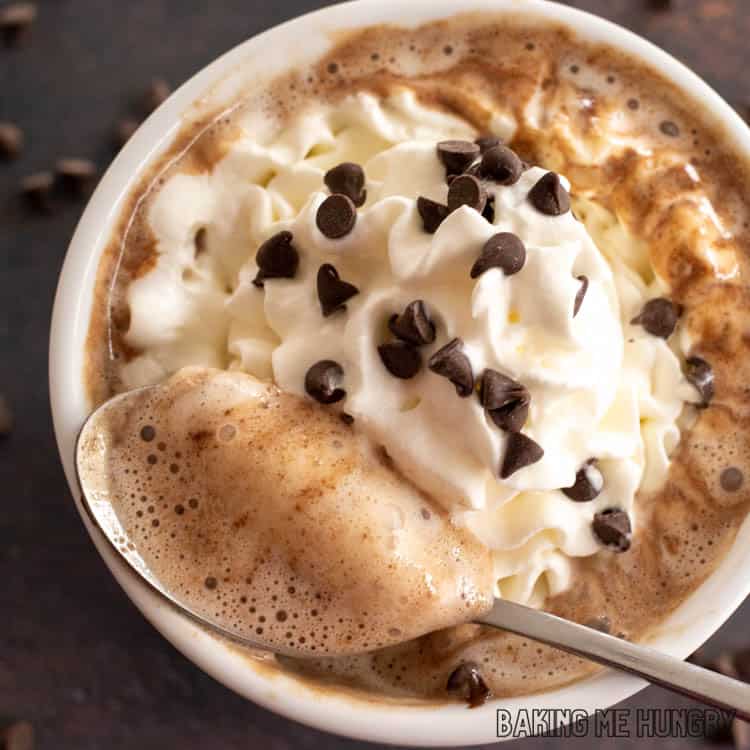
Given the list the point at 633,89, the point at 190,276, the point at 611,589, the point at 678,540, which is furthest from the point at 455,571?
the point at 633,89

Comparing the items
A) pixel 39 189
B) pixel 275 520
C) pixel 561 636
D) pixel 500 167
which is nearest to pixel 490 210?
pixel 500 167

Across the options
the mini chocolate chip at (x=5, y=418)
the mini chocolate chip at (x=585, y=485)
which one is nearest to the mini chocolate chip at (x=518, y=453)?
the mini chocolate chip at (x=585, y=485)

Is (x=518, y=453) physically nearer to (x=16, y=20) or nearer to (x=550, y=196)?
(x=550, y=196)

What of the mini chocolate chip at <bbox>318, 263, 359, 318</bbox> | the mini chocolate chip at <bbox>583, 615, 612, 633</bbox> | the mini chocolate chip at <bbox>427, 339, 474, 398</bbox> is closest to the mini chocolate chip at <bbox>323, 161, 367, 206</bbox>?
the mini chocolate chip at <bbox>318, 263, 359, 318</bbox>

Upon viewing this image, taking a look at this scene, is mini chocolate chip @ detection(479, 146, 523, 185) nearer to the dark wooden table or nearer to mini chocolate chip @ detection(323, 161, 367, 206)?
mini chocolate chip @ detection(323, 161, 367, 206)

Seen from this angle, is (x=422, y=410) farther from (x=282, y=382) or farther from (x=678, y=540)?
(x=678, y=540)
